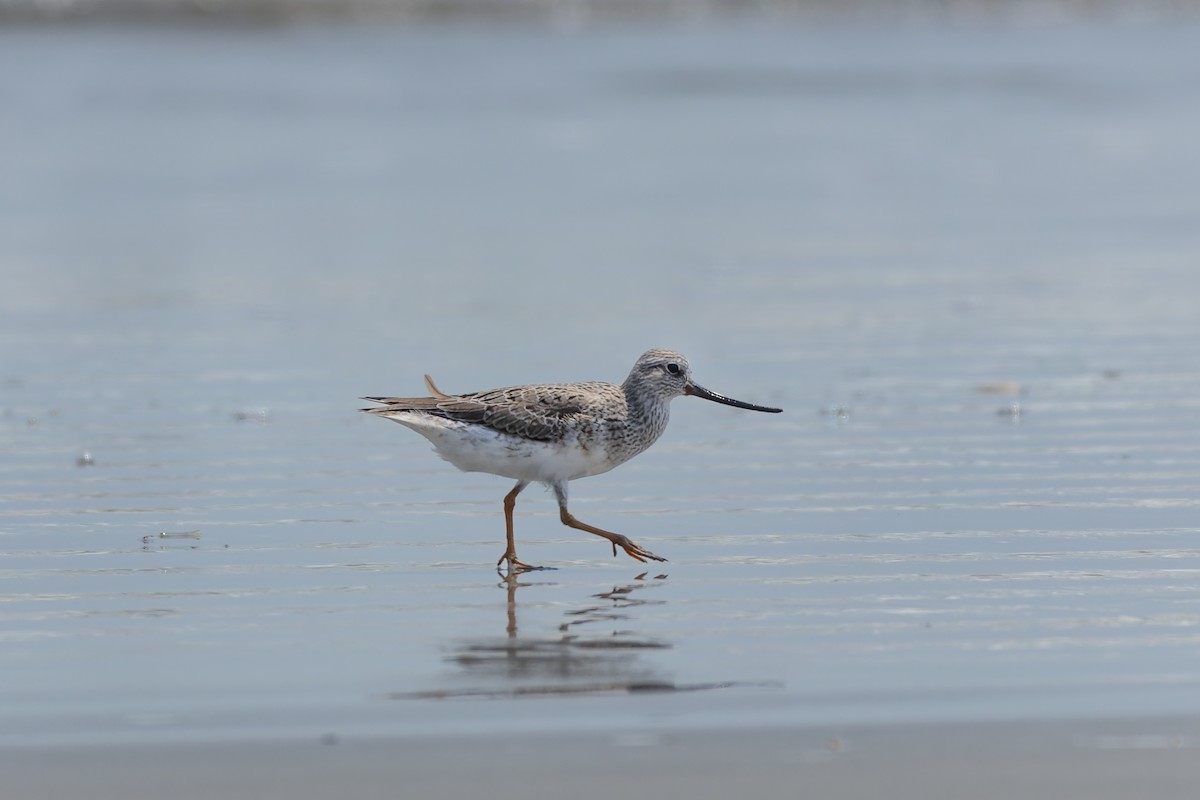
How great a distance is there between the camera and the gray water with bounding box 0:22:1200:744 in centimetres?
525

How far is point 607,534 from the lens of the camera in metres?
6.65

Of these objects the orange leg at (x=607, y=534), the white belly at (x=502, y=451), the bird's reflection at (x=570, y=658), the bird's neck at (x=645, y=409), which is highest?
the bird's neck at (x=645, y=409)

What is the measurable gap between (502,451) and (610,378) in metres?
2.80

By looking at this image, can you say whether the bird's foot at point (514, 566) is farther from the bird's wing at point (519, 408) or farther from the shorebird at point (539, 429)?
the bird's wing at point (519, 408)

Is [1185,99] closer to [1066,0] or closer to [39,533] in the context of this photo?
[1066,0]

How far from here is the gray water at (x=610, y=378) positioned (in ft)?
17.2

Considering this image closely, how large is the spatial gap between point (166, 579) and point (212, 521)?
0.83 metres

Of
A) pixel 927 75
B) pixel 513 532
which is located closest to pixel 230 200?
pixel 513 532

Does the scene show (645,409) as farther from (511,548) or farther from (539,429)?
(511,548)

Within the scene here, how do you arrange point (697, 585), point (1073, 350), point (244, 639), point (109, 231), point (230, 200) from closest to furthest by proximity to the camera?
point (244, 639) → point (697, 585) → point (1073, 350) → point (109, 231) → point (230, 200)

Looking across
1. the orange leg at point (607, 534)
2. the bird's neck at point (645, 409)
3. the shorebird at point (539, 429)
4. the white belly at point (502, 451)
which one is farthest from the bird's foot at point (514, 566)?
the bird's neck at point (645, 409)

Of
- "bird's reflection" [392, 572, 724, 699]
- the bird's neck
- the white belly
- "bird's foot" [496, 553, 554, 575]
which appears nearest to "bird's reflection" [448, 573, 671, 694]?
"bird's reflection" [392, 572, 724, 699]

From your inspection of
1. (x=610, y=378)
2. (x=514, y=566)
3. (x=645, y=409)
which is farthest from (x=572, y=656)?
(x=610, y=378)

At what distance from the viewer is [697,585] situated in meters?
6.19
